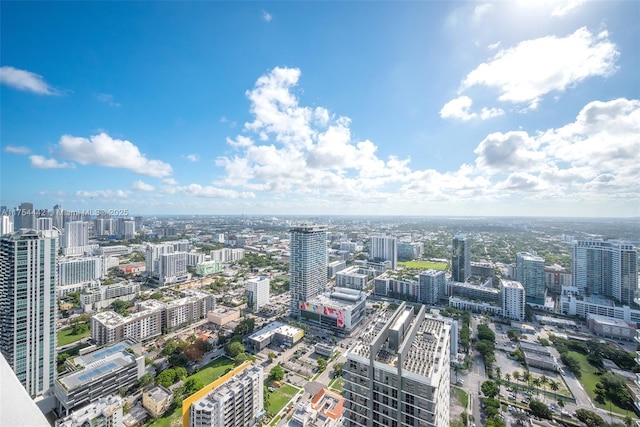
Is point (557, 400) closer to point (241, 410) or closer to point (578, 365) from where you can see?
point (578, 365)

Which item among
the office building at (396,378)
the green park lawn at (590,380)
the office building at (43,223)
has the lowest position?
the green park lawn at (590,380)

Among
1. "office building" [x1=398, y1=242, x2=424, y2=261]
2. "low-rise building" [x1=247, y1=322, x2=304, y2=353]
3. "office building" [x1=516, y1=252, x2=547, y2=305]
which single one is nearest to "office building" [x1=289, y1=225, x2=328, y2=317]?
"low-rise building" [x1=247, y1=322, x2=304, y2=353]

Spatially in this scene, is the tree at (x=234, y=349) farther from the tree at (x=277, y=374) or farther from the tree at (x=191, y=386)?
the tree at (x=191, y=386)

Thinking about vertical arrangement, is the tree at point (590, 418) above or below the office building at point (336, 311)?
below

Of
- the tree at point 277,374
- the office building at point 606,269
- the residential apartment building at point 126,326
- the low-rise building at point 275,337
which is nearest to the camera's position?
the tree at point 277,374

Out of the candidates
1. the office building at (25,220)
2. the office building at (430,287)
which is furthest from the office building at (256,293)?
the office building at (25,220)

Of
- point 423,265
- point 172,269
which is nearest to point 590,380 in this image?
point 423,265

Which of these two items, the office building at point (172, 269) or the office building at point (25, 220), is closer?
the office building at point (172, 269)
